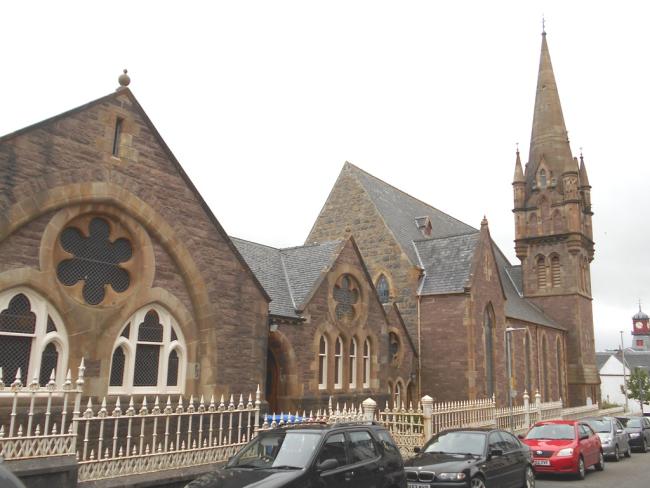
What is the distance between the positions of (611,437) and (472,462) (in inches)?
458

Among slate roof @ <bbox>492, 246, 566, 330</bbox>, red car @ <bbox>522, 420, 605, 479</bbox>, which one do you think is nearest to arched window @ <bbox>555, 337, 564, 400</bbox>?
slate roof @ <bbox>492, 246, 566, 330</bbox>

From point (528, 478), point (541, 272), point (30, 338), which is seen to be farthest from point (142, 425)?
point (541, 272)

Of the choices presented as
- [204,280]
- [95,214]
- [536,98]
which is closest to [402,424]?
[204,280]

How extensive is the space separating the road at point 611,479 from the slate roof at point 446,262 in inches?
422

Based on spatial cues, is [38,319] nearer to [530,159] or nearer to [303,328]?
[303,328]

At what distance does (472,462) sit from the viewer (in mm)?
11633

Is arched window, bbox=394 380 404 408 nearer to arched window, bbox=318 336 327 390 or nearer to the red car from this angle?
arched window, bbox=318 336 327 390

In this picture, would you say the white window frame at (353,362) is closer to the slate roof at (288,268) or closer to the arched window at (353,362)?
the arched window at (353,362)

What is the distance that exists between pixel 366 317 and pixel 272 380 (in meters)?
4.86

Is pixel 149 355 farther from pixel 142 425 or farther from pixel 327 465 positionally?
pixel 327 465

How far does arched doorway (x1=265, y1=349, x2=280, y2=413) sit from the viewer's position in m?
19.0

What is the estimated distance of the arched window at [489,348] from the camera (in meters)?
29.4

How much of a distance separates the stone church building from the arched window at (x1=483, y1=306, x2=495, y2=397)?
4.3 inches

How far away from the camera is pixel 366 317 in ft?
73.6
